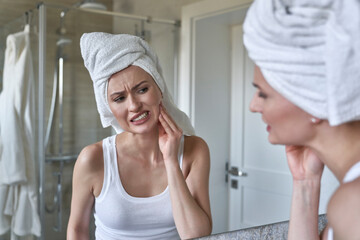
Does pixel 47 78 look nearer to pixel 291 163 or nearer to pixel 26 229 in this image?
pixel 26 229

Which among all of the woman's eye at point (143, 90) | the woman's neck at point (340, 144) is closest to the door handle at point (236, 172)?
the woman's eye at point (143, 90)

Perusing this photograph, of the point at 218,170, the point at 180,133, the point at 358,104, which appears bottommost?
the point at 218,170

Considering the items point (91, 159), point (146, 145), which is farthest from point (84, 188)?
point (146, 145)

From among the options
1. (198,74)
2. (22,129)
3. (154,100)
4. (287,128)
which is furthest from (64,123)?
(287,128)

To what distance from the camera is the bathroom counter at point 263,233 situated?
0.90 meters

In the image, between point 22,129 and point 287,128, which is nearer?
point 287,128

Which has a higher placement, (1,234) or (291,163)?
(291,163)

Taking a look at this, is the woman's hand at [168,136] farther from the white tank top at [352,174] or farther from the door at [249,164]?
the white tank top at [352,174]

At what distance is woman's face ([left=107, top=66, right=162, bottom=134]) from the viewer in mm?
751

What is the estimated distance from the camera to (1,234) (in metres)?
0.76

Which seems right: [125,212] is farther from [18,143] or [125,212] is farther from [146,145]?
[18,143]

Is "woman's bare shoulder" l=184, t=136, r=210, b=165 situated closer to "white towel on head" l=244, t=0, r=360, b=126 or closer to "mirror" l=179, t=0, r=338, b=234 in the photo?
"mirror" l=179, t=0, r=338, b=234

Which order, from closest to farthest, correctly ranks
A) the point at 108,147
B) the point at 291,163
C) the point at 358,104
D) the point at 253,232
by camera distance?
the point at 358,104
the point at 291,163
the point at 108,147
the point at 253,232

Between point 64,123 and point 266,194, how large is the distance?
1.94ft
